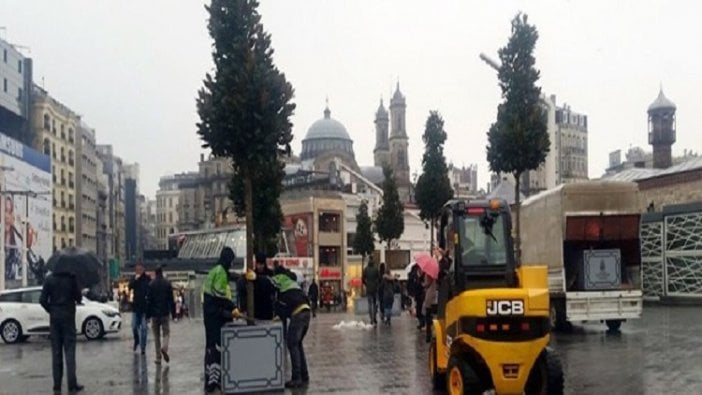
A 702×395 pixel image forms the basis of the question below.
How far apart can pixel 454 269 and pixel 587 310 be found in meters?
12.1

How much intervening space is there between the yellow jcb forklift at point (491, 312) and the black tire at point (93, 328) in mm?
16866

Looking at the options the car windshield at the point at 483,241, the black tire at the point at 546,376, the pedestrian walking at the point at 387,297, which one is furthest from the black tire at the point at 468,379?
the pedestrian walking at the point at 387,297

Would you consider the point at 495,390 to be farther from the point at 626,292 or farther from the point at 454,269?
the point at 626,292

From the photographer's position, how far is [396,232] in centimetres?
4900

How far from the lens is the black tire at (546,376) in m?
11.0

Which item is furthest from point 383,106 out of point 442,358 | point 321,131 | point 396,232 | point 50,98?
point 442,358

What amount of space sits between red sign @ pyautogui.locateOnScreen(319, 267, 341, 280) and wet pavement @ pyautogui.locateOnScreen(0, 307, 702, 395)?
161ft

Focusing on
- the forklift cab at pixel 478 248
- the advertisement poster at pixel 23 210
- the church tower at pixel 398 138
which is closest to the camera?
the forklift cab at pixel 478 248

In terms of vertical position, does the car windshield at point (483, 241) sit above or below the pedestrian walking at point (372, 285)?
above

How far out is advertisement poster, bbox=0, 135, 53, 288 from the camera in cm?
5678

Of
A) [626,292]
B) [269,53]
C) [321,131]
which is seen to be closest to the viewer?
[269,53]

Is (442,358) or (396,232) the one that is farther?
(396,232)

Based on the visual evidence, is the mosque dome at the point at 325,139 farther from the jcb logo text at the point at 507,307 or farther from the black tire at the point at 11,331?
the jcb logo text at the point at 507,307

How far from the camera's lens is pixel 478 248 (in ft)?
38.6
